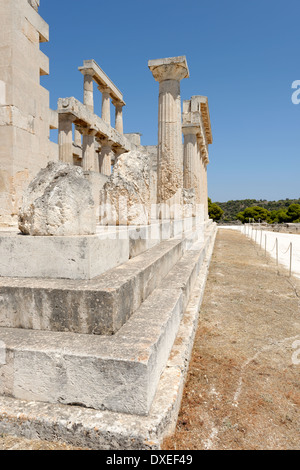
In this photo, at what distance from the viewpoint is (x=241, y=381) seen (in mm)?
2730

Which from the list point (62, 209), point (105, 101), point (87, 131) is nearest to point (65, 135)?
point (87, 131)

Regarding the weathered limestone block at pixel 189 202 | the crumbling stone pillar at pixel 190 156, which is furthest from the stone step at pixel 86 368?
the crumbling stone pillar at pixel 190 156

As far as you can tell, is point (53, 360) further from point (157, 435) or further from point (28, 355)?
point (157, 435)

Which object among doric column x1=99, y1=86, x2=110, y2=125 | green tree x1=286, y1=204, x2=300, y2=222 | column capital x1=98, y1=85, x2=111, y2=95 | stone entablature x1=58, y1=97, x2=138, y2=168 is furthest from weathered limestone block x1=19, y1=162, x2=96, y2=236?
green tree x1=286, y1=204, x2=300, y2=222

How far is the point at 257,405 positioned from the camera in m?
2.39

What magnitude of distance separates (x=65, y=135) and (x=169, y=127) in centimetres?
635

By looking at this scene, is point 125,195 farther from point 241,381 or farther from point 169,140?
point 169,140

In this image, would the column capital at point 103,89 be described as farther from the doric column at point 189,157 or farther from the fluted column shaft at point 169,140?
the fluted column shaft at point 169,140

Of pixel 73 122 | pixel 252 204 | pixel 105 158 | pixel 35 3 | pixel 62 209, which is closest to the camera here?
pixel 62 209

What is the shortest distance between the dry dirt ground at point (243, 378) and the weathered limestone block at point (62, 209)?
167 centimetres

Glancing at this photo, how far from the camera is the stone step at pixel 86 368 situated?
181 centimetres

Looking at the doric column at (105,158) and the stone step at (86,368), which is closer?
the stone step at (86,368)

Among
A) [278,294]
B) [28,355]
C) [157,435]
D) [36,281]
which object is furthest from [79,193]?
[278,294]
